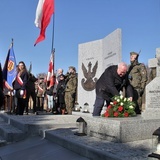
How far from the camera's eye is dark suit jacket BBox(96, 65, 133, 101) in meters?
6.54

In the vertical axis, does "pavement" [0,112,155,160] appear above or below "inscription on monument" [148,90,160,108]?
→ below

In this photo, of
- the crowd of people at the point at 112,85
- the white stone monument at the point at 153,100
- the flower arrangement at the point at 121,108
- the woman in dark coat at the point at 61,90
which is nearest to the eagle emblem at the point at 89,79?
the woman in dark coat at the point at 61,90

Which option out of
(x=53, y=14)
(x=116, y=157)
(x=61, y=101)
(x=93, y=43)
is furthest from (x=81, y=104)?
(x=116, y=157)

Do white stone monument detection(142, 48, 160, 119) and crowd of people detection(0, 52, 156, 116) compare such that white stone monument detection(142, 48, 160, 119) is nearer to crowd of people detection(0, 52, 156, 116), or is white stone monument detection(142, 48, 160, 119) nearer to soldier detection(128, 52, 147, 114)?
crowd of people detection(0, 52, 156, 116)

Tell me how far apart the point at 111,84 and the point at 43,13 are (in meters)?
7.41

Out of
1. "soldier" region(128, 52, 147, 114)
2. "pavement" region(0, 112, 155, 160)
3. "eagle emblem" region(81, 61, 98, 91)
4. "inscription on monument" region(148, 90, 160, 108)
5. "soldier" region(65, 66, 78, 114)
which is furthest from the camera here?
"eagle emblem" region(81, 61, 98, 91)

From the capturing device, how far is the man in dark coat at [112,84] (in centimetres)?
647

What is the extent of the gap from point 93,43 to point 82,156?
9203 mm

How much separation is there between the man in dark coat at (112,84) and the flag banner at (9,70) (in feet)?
19.0

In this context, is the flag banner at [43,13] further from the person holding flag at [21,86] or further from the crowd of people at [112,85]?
the crowd of people at [112,85]

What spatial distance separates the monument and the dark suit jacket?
4.33 metres

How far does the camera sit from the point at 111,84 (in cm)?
653

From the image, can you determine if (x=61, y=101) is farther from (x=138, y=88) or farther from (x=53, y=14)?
(x=138, y=88)

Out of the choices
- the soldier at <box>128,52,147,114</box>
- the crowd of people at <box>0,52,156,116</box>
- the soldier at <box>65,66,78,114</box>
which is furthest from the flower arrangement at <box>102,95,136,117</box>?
the soldier at <box>65,66,78,114</box>
